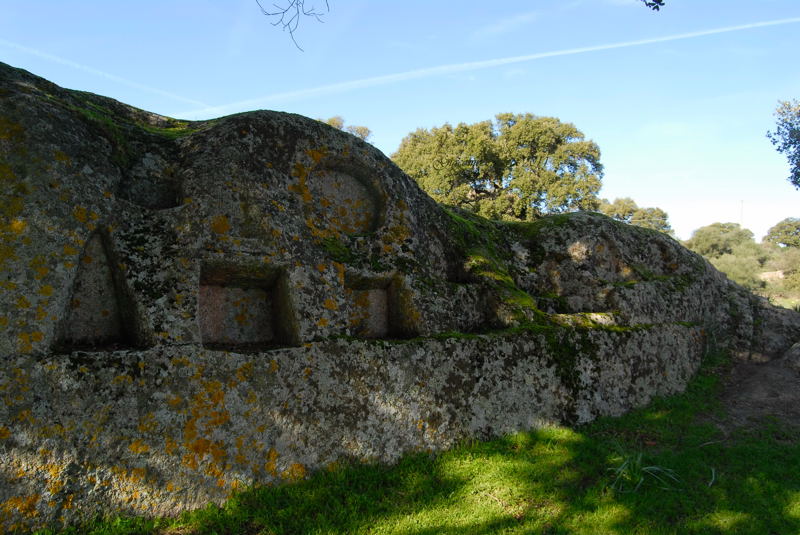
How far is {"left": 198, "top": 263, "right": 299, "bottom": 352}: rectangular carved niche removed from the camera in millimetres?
6320

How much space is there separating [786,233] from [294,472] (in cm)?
6884

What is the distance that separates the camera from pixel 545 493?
19.8 feet

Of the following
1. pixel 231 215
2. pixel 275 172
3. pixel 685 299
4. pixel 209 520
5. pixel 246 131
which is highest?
pixel 246 131

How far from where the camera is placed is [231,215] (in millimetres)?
6344

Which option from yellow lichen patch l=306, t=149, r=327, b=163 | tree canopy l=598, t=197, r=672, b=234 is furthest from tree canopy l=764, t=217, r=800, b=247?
yellow lichen patch l=306, t=149, r=327, b=163

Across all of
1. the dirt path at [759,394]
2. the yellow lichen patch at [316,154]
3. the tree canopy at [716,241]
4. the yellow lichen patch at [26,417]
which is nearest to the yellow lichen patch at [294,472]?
the yellow lichen patch at [26,417]

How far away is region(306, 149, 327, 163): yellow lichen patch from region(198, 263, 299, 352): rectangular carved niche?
6.15 ft

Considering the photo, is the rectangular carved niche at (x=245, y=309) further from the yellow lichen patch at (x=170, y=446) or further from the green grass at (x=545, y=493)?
the green grass at (x=545, y=493)

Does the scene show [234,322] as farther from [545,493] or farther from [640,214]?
[640,214]

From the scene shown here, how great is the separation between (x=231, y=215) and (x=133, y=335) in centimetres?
173

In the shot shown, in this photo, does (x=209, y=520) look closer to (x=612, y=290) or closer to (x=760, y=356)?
(x=612, y=290)

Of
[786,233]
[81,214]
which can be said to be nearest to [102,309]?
[81,214]

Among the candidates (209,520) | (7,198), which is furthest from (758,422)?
(7,198)

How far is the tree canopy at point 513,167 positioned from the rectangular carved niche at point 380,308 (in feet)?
72.3
